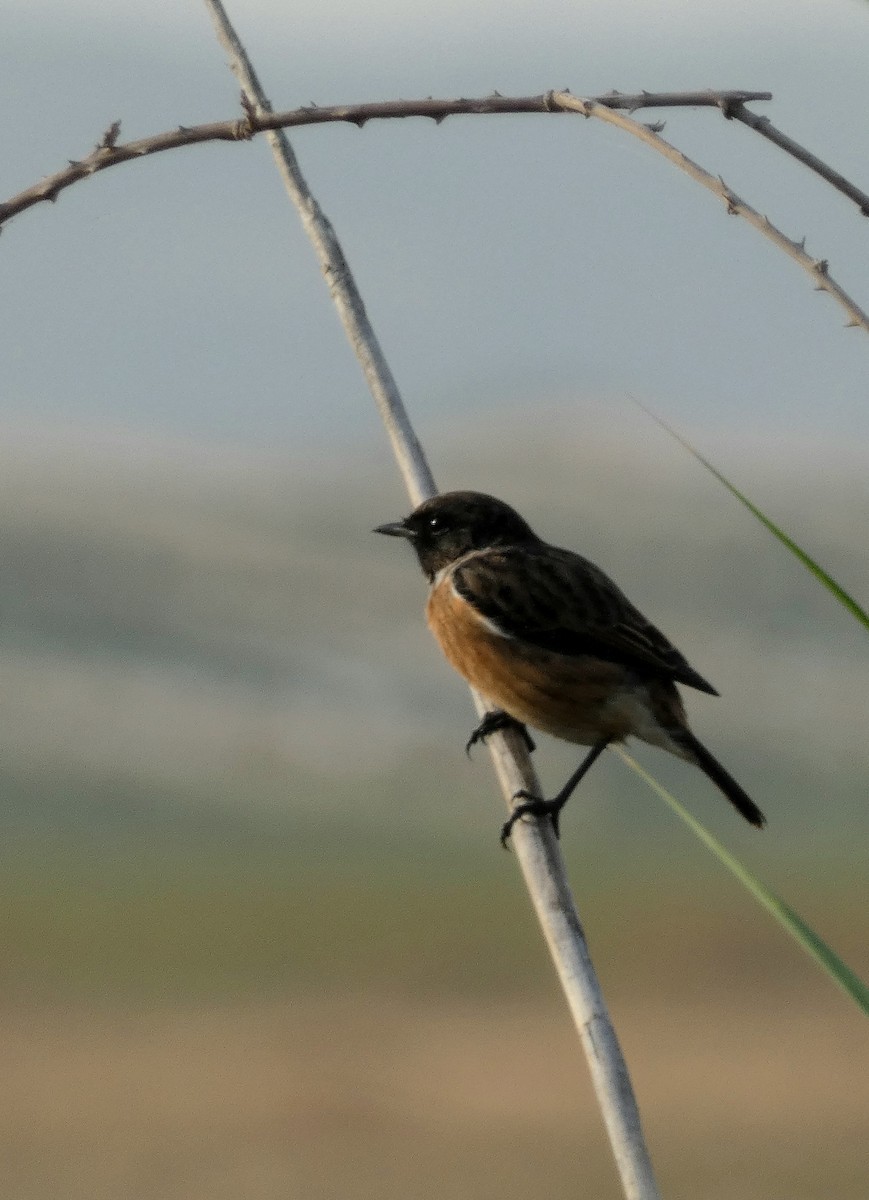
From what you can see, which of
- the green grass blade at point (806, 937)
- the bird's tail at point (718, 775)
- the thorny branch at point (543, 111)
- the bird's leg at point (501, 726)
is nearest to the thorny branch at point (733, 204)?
the thorny branch at point (543, 111)

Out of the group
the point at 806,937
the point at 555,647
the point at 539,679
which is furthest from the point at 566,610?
the point at 806,937

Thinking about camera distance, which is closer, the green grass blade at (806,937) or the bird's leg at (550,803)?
the green grass blade at (806,937)

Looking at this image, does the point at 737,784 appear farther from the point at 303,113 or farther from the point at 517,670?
the point at 303,113

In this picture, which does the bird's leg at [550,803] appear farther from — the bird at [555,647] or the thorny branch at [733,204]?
the thorny branch at [733,204]

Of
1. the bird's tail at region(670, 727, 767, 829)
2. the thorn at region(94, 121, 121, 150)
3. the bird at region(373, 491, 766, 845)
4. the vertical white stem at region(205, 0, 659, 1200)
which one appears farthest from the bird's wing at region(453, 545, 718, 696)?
the thorn at region(94, 121, 121, 150)

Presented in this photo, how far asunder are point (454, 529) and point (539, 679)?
808 millimetres

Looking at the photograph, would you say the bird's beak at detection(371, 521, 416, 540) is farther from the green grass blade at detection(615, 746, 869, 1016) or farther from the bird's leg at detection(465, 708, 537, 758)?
the green grass blade at detection(615, 746, 869, 1016)

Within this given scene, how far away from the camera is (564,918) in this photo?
2451mm

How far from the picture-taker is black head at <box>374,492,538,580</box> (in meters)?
4.84

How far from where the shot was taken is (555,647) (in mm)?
4527

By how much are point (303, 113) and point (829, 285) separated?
948 mm

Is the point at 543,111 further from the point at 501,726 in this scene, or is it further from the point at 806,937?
the point at 501,726

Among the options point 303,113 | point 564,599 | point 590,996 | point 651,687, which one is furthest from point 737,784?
point 303,113

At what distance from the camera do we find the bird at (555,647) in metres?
4.31
